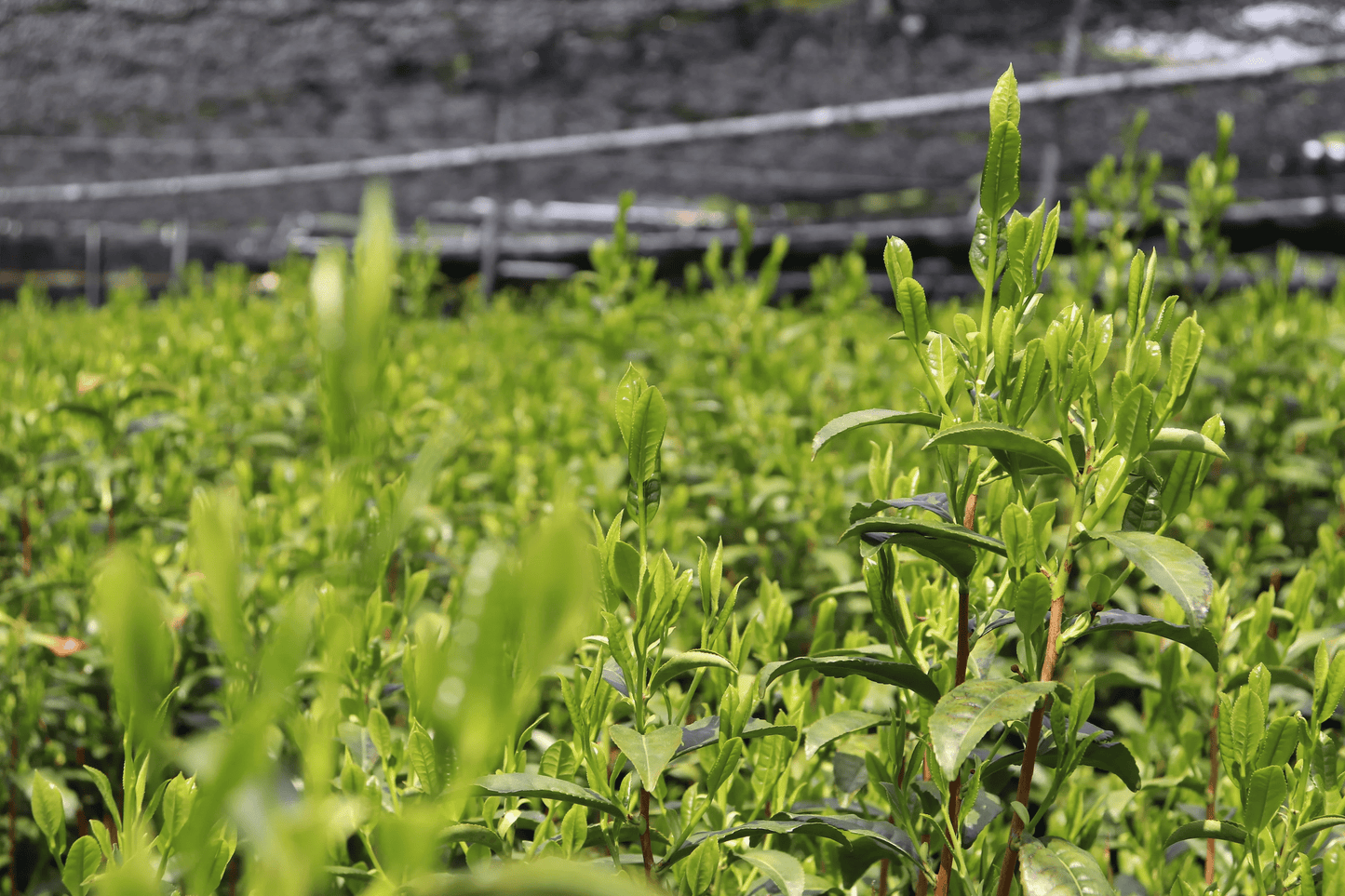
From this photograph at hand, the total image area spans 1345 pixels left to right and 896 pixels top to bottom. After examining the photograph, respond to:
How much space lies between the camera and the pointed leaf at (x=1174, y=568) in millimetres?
728

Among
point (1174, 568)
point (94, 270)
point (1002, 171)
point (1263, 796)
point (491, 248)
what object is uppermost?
point (1002, 171)

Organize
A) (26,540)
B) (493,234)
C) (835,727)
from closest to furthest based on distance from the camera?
(835,727), (26,540), (493,234)

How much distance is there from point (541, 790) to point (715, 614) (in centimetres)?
30

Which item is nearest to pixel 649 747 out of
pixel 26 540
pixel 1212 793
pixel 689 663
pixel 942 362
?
pixel 689 663

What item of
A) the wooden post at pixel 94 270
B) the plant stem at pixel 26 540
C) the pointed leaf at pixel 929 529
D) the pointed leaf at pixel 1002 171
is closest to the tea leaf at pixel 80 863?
the pointed leaf at pixel 929 529

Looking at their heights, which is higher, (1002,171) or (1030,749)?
(1002,171)

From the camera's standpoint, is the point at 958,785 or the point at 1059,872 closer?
the point at 1059,872

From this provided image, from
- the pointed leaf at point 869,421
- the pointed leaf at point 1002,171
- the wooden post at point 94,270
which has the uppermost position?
the pointed leaf at point 1002,171

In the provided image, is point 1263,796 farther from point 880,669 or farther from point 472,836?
point 472,836

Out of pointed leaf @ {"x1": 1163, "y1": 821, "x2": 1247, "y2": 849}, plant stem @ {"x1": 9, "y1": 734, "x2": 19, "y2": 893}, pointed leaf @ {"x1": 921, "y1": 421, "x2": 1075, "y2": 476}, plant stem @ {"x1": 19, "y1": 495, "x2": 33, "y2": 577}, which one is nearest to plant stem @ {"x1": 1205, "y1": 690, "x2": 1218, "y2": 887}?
pointed leaf @ {"x1": 1163, "y1": 821, "x2": 1247, "y2": 849}

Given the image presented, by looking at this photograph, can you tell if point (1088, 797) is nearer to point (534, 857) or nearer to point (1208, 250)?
point (534, 857)

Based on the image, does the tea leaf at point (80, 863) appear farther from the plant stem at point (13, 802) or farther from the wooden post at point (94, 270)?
the wooden post at point (94, 270)

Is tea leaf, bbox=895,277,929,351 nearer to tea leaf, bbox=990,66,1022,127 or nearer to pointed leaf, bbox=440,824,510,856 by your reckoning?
tea leaf, bbox=990,66,1022,127

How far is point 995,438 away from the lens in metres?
0.80
